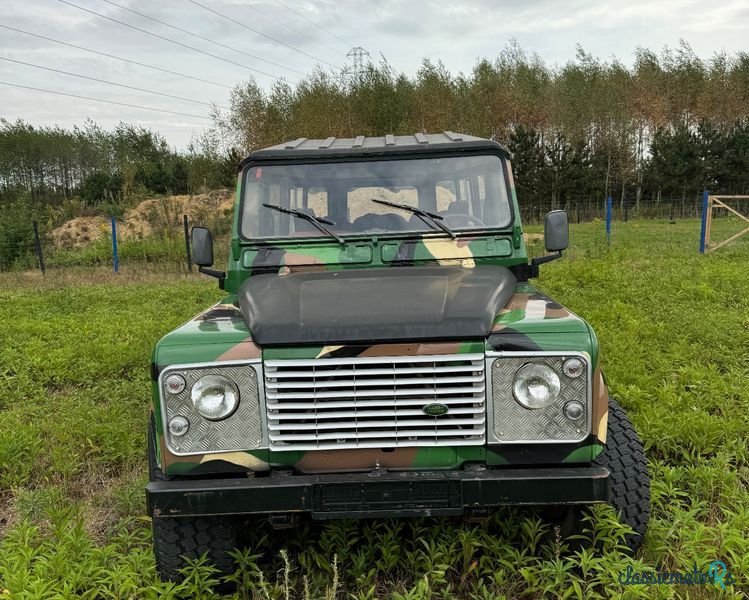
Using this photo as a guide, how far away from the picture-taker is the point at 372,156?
11.7 ft

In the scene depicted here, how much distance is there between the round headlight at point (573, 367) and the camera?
86.7 inches

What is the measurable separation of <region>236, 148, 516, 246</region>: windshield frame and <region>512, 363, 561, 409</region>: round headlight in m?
1.29

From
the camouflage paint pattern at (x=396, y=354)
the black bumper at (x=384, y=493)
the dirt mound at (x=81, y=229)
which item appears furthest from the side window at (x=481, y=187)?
the dirt mound at (x=81, y=229)

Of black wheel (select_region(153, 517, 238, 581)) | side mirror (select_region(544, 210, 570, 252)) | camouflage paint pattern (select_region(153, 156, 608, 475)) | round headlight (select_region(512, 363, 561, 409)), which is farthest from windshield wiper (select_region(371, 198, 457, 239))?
black wheel (select_region(153, 517, 238, 581))

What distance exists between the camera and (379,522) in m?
2.99

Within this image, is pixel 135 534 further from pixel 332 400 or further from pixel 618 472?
pixel 618 472

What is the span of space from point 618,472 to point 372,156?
2089mm

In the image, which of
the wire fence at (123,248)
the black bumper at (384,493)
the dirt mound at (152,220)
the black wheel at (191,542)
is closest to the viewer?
the black bumper at (384,493)

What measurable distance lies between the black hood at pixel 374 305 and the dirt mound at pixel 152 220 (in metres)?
13.1

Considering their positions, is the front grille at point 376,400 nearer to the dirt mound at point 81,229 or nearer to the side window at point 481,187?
the side window at point 481,187

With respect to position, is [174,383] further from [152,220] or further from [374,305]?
[152,220]

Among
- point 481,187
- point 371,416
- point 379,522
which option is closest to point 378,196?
point 481,187

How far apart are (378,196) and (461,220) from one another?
482mm

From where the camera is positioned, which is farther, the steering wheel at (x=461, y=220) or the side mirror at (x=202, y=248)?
the side mirror at (x=202, y=248)
